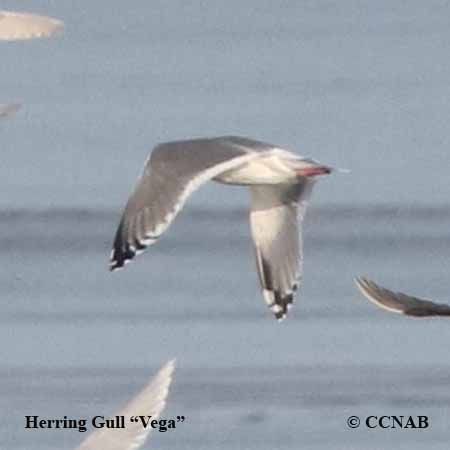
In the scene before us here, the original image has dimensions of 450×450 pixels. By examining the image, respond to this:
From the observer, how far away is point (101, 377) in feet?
26.4

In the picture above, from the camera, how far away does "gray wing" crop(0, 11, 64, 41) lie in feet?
31.0

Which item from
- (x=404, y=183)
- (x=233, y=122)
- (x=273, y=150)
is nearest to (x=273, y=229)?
(x=273, y=150)

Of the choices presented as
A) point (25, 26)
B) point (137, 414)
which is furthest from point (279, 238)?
point (25, 26)

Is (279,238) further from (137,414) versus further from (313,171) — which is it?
(137,414)

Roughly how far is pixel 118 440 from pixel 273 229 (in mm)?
1847

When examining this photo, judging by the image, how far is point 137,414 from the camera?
22.9 feet

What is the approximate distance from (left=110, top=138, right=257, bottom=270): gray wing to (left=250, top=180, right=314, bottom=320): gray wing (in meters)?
0.49

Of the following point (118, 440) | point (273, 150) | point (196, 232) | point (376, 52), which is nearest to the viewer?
point (118, 440)

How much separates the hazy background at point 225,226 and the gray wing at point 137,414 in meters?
0.08

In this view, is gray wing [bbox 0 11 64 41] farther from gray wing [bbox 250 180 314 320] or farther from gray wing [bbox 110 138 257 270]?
gray wing [bbox 110 138 257 270]

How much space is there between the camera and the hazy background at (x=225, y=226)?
25.7ft

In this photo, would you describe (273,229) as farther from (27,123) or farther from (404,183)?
(27,123)

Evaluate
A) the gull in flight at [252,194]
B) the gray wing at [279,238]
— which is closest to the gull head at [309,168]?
the gull in flight at [252,194]

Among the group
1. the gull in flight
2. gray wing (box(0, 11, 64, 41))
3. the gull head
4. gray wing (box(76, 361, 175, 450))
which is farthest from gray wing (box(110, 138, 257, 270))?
gray wing (box(0, 11, 64, 41))
